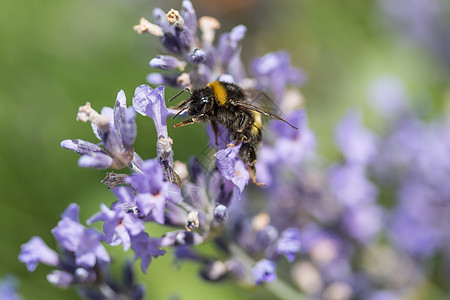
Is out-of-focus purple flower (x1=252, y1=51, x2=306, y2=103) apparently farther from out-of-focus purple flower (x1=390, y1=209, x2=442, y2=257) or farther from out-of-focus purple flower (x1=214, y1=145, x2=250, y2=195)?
out-of-focus purple flower (x1=390, y1=209, x2=442, y2=257)

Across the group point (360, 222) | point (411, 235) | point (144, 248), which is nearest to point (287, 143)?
point (360, 222)

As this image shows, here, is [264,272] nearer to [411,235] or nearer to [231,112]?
[231,112]

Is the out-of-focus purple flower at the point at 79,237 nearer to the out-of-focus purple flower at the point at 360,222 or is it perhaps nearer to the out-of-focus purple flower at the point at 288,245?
the out-of-focus purple flower at the point at 288,245

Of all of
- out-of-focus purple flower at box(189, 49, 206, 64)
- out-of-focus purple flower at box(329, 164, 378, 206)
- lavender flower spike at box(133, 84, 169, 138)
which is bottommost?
lavender flower spike at box(133, 84, 169, 138)

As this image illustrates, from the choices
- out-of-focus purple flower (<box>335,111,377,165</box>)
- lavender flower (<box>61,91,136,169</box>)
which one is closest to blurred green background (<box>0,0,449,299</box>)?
out-of-focus purple flower (<box>335,111,377,165</box>)

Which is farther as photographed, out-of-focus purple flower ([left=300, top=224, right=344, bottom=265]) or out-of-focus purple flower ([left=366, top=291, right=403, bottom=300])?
out-of-focus purple flower ([left=366, top=291, right=403, bottom=300])

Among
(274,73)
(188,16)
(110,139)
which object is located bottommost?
(110,139)

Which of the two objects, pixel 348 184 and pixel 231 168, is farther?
pixel 348 184

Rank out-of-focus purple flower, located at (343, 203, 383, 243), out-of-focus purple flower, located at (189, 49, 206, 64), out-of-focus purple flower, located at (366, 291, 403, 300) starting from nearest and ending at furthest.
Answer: out-of-focus purple flower, located at (189, 49, 206, 64) → out-of-focus purple flower, located at (343, 203, 383, 243) → out-of-focus purple flower, located at (366, 291, 403, 300)
